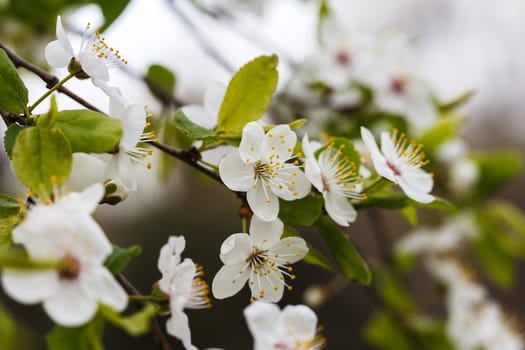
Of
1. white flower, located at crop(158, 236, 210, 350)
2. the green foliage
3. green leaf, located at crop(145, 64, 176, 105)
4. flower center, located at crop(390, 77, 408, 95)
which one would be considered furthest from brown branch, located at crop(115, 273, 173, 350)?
the green foliage

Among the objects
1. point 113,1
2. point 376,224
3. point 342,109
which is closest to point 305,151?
point 113,1

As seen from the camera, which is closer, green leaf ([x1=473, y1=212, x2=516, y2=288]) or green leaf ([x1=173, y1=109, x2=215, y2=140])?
green leaf ([x1=173, y1=109, x2=215, y2=140])

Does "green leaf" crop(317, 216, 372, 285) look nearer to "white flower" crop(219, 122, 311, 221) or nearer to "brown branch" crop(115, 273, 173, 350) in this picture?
"white flower" crop(219, 122, 311, 221)

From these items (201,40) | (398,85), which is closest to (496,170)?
(398,85)

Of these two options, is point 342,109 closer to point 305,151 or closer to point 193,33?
point 193,33

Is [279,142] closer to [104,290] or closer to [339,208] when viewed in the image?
[339,208]
